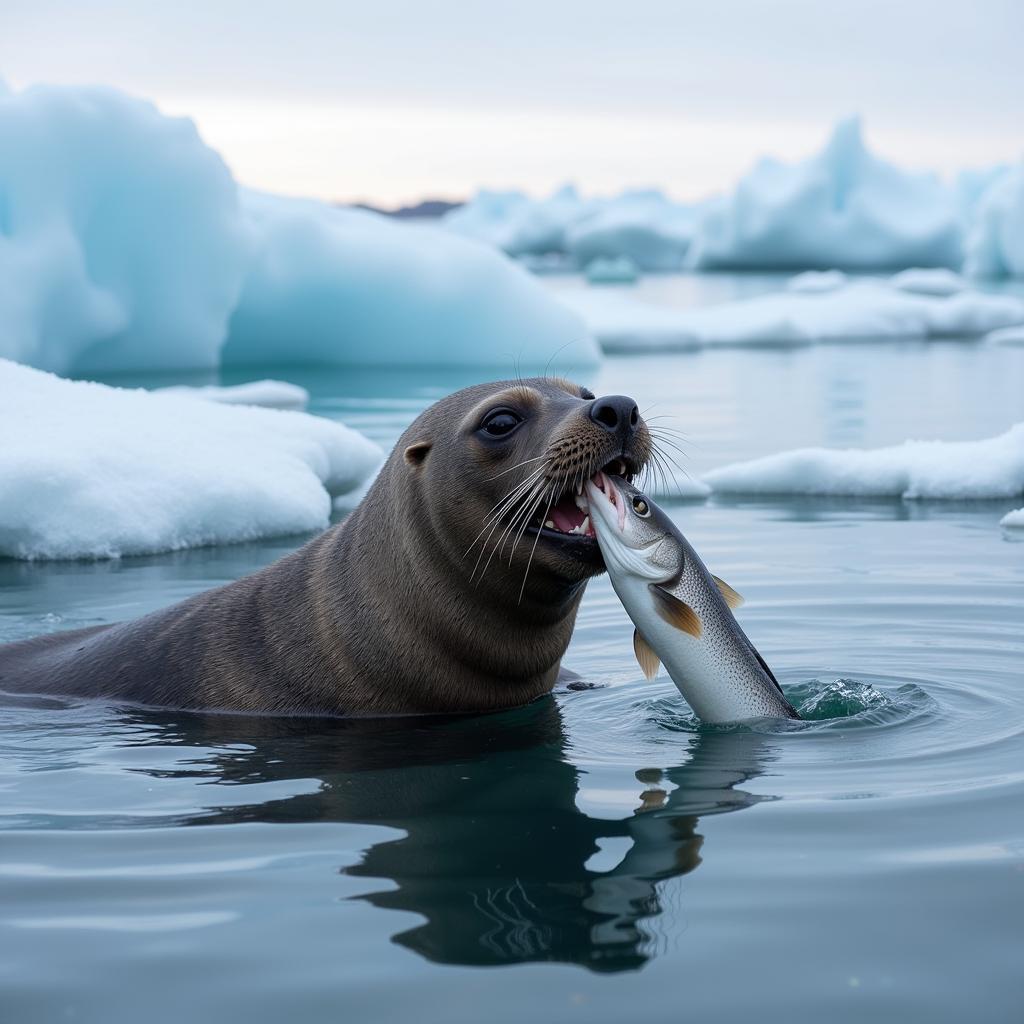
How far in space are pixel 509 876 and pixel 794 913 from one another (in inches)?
20.3

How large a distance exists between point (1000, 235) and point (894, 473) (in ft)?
117

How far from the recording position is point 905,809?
3223 millimetres

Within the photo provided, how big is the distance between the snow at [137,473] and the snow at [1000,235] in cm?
3562

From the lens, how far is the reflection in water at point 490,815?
101 inches

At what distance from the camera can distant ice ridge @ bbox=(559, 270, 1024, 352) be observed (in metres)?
22.1

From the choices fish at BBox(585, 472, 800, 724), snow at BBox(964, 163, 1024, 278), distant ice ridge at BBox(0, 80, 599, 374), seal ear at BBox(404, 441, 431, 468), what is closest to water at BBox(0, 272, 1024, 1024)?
fish at BBox(585, 472, 800, 724)

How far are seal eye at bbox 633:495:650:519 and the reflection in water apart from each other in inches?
22.7

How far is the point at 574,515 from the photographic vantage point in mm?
3969

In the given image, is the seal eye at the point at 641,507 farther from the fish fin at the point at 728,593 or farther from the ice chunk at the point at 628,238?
the ice chunk at the point at 628,238

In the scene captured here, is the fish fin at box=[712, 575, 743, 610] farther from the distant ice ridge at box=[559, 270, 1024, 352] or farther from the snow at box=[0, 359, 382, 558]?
the distant ice ridge at box=[559, 270, 1024, 352]

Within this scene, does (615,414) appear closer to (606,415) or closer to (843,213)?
(606,415)

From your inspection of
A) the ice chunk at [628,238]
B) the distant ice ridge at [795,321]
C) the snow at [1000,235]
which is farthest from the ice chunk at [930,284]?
the ice chunk at [628,238]

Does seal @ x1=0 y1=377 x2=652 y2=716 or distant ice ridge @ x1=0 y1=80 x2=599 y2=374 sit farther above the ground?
distant ice ridge @ x1=0 y1=80 x2=599 y2=374

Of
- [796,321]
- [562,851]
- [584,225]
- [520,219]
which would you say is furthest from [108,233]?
[520,219]
